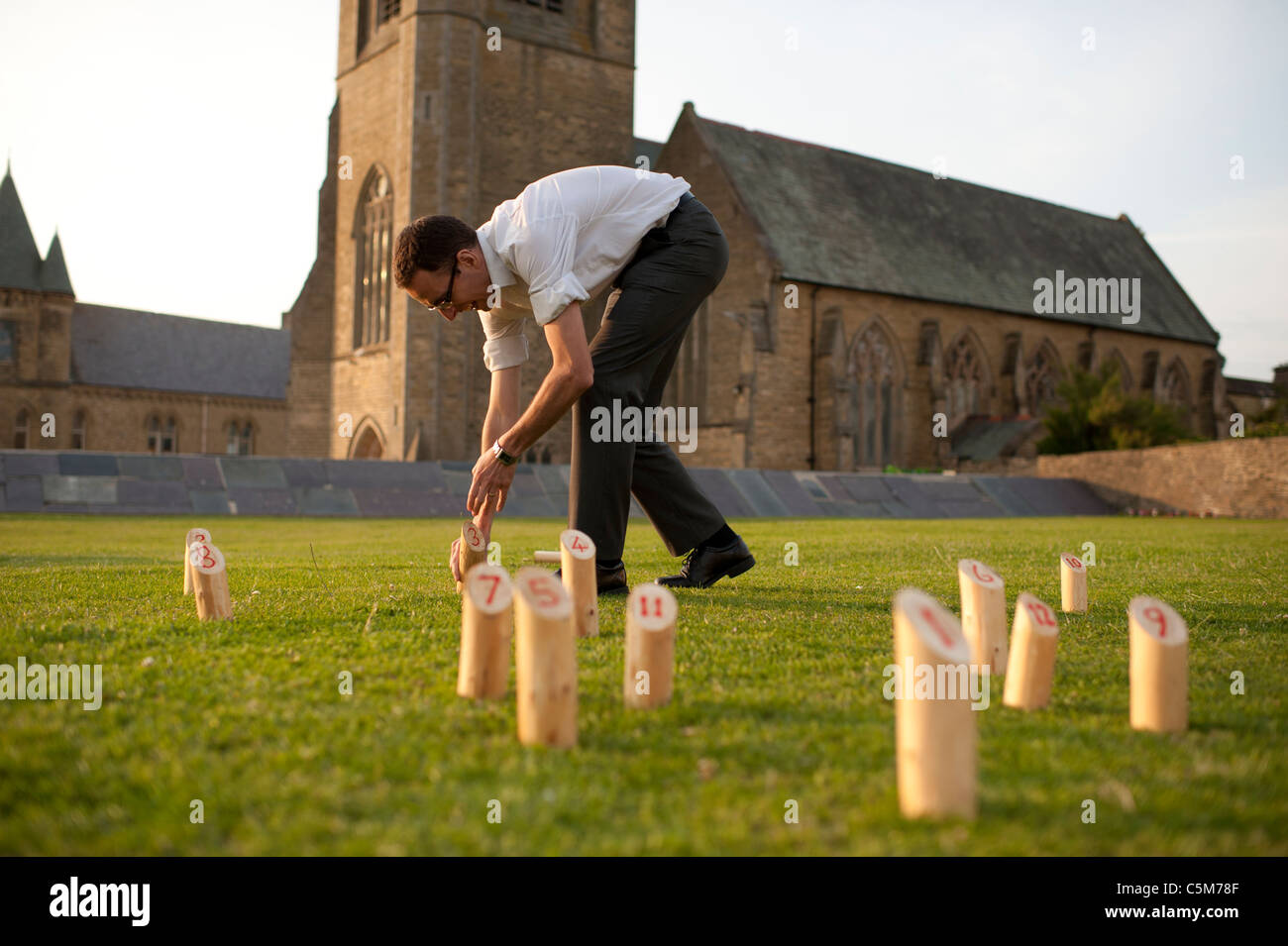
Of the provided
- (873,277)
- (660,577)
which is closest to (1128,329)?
(873,277)

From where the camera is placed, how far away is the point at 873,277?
32.7 meters

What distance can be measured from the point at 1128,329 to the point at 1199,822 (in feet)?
138

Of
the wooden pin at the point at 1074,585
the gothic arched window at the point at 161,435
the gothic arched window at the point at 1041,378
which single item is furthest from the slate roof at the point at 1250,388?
the gothic arched window at the point at 161,435

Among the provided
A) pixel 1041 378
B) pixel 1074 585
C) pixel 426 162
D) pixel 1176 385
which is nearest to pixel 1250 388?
pixel 1176 385

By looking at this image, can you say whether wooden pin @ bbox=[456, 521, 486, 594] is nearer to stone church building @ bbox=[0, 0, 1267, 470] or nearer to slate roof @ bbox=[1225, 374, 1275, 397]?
stone church building @ bbox=[0, 0, 1267, 470]

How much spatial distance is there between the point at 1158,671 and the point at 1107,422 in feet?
84.1

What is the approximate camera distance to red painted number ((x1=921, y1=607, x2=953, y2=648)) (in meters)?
1.99

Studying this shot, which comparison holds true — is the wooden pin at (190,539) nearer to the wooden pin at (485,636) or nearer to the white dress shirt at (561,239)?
the white dress shirt at (561,239)

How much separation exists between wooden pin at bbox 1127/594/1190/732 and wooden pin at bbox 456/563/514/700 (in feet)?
5.38

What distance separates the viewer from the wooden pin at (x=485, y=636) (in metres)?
2.79

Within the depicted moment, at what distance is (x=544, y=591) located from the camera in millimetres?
2516

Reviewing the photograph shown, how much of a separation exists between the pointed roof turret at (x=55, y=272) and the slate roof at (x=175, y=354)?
15.3 feet

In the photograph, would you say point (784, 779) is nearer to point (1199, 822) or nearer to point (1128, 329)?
point (1199, 822)

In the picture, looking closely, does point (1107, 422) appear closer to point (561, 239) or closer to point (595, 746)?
point (561, 239)
